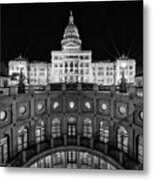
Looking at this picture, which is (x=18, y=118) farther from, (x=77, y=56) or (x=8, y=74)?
(x=77, y=56)

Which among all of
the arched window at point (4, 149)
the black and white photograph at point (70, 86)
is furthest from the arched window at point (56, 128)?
the arched window at point (4, 149)

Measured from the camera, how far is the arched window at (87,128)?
104 inches

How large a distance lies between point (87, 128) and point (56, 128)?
26 centimetres

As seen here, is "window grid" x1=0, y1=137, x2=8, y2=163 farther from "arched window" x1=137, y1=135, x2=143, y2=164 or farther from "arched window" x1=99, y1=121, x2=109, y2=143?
"arched window" x1=137, y1=135, x2=143, y2=164

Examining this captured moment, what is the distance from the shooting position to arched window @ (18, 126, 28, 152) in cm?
268

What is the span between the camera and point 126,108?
2.60m

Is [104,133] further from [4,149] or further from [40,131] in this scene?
[4,149]

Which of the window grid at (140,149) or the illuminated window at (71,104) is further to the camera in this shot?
the illuminated window at (71,104)

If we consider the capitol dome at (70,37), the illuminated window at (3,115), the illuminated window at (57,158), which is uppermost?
the capitol dome at (70,37)

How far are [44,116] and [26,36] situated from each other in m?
0.69

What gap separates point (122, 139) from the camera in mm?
2631

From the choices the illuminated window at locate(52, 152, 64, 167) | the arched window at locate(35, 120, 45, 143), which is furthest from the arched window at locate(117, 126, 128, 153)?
the arched window at locate(35, 120, 45, 143)

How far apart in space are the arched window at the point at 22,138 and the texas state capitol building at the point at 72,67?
40 cm

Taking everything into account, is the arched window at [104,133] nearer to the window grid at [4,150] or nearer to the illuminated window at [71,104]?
the illuminated window at [71,104]
